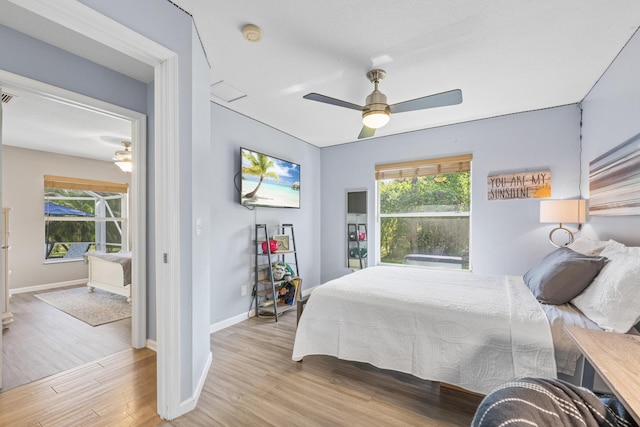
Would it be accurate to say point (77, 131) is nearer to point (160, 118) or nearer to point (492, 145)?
point (160, 118)

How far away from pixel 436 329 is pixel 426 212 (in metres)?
2.44

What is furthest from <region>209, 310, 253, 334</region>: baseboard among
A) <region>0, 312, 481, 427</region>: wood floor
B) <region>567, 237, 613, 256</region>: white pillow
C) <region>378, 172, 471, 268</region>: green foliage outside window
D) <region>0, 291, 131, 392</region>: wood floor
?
<region>567, 237, 613, 256</region>: white pillow

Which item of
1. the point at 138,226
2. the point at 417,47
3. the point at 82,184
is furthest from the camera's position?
the point at 82,184

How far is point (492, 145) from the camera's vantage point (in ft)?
11.6

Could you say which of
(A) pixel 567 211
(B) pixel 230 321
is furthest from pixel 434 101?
(B) pixel 230 321

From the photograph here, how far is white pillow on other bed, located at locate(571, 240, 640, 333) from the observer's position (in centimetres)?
147

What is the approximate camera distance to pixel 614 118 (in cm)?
228

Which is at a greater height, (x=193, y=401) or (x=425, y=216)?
(x=425, y=216)

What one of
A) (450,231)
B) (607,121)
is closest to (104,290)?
(450,231)

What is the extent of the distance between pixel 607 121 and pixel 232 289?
3.93 m

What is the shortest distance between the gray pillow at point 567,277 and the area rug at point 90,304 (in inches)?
167

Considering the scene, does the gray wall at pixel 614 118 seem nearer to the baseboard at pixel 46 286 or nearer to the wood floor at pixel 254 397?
the wood floor at pixel 254 397

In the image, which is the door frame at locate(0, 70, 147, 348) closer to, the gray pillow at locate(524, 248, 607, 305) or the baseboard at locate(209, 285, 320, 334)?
the baseboard at locate(209, 285, 320, 334)

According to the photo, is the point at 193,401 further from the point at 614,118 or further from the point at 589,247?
the point at 614,118
